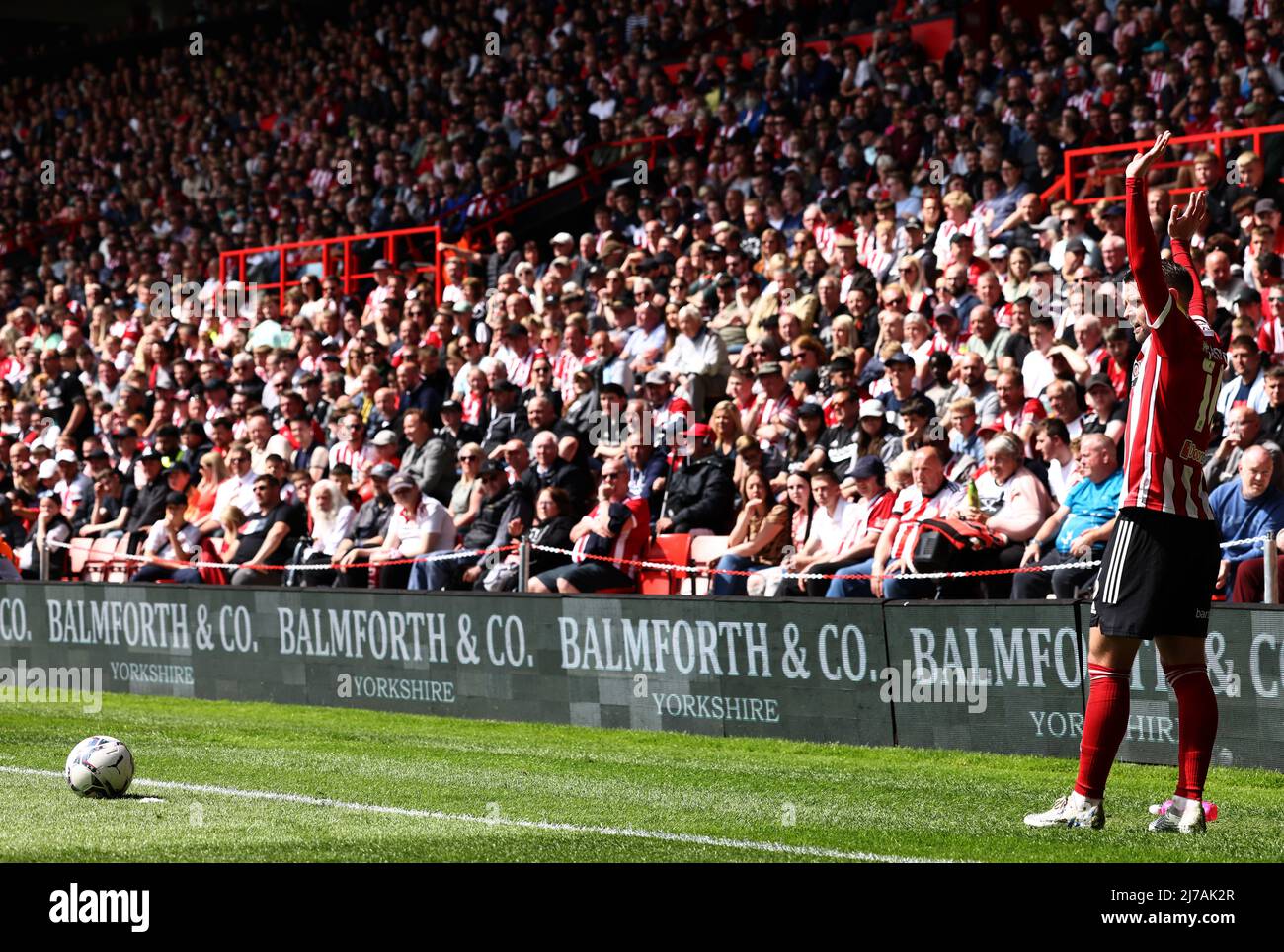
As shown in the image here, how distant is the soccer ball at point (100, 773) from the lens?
27.2 feet

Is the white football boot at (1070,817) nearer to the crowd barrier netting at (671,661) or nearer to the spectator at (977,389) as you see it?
the crowd barrier netting at (671,661)

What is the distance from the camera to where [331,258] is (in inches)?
989

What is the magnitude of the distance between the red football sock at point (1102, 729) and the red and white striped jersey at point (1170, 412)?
2.34 ft

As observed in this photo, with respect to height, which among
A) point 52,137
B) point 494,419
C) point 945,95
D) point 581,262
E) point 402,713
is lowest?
point 402,713

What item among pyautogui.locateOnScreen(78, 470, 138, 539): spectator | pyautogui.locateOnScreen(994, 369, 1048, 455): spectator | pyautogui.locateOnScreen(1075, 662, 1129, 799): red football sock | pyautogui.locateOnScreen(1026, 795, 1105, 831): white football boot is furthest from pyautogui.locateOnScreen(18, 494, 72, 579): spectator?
pyautogui.locateOnScreen(1075, 662, 1129, 799): red football sock

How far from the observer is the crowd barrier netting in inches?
389

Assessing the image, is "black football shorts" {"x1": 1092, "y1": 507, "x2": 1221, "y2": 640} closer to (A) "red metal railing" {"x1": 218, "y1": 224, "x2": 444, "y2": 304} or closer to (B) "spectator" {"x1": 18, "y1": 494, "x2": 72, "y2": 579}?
(B) "spectator" {"x1": 18, "y1": 494, "x2": 72, "y2": 579}

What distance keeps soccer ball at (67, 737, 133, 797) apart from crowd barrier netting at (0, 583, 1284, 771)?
14.4ft

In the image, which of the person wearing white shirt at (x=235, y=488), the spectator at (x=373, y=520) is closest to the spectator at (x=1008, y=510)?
the spectator at (x=373, y=520)
